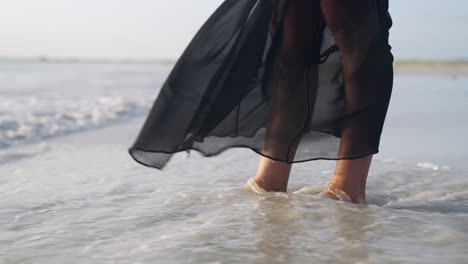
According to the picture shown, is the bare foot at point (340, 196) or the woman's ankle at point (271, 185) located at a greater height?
the bare foot at point (340, 196)

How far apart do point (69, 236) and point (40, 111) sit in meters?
5.80

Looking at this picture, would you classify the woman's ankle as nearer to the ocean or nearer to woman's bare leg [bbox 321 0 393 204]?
the ocean

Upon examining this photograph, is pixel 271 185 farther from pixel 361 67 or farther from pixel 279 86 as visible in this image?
pixel 361 67

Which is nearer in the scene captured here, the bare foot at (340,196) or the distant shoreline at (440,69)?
the bare foot at (340,196)

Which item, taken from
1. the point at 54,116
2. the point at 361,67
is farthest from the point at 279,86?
the point at 54,116

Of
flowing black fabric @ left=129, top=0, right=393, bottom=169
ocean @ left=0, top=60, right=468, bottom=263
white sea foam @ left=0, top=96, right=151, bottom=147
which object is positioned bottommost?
white sea foam @ left=0, top=96, right=151, bottom=147

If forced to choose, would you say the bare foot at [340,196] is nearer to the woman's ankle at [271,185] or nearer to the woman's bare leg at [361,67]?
the woman's bare leg at [361,67]

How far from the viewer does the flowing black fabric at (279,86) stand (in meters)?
2.17

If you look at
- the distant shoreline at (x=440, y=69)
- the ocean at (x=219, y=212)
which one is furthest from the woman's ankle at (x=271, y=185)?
the distant shoreline at (x=440, y=69)

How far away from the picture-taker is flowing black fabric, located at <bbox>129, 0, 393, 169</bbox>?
7.11 feet

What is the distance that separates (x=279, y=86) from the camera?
2.28 m

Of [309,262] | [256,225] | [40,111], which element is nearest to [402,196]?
[256,225]

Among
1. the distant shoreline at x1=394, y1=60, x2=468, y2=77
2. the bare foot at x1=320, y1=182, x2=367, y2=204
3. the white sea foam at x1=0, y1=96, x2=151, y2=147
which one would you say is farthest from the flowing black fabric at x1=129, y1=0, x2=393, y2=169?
the distant shoreline at x1=394, y1=60, x2=468, y2=77

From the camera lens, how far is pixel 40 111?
286 inches
